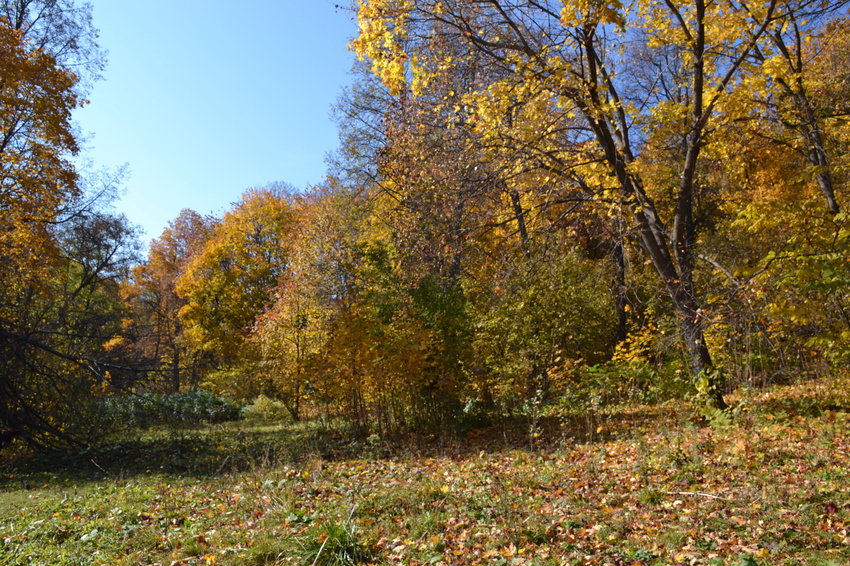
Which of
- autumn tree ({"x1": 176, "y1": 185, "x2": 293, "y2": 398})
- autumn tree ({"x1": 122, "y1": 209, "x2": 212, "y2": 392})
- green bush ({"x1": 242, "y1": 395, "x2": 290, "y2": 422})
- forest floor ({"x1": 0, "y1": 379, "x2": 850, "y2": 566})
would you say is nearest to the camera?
forest floor ({"x1": 0, "y1": 379, "x2": 850, "y2": 566})

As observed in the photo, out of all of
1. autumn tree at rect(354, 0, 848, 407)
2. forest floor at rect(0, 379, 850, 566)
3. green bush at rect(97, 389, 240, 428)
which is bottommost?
forest floor at rect(0, 379, 850, 566)

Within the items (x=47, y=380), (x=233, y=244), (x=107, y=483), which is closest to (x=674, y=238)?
(x=107, y=483)

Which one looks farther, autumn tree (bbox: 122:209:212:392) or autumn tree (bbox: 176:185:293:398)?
autumn tree (bbox: 122:209:212:392)

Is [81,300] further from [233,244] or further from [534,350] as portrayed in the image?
[534,350]

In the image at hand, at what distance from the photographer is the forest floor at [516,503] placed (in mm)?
4066

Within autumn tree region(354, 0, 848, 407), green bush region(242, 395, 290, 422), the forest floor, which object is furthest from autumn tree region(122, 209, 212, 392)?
autumn tree region(354, 0, 848, 407)

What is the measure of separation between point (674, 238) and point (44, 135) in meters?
13.7

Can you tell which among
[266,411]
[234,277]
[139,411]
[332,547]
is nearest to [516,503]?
[332,547]

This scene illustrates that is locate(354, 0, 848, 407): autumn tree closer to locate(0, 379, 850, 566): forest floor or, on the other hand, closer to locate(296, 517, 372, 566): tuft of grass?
locate(0, 379, 850, 566): forest floor

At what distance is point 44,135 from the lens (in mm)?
13398

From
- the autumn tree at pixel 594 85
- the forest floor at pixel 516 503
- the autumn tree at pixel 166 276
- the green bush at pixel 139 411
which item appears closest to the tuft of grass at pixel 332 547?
the forest floor at pixel 516 503

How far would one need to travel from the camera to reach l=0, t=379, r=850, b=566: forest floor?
4066mm

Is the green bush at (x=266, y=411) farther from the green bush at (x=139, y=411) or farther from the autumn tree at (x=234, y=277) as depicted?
the autumn tree at (x=234, y=277)

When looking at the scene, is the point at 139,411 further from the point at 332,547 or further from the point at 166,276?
the point at 166,276
